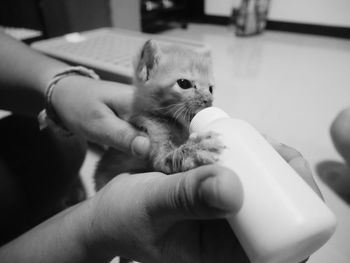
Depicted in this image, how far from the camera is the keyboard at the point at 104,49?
4.07 feet

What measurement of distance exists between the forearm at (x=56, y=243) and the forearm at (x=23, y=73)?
1.59ft

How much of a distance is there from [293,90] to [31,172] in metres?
1.51

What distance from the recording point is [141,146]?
69cm

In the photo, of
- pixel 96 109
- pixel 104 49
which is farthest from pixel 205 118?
pixel 104 49

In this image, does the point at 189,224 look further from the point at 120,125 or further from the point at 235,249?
the point at 120,125

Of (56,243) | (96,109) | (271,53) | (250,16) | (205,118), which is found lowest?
(271,53)

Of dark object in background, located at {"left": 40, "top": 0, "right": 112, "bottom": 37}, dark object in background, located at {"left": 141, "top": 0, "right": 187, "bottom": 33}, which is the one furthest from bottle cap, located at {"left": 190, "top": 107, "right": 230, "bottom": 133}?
dark object in background, located at {"left": 141, "top": 0, "right": 187, "bottom": 33}

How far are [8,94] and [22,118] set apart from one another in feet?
0.40

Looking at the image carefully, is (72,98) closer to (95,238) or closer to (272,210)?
(95,238)

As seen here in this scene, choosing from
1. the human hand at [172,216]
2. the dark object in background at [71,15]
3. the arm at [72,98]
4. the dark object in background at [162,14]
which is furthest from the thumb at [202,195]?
the dark object in background at [162,14]

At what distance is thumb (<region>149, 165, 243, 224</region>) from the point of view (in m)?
0.38

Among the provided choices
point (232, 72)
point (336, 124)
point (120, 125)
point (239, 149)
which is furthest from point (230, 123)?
point (232, 72)

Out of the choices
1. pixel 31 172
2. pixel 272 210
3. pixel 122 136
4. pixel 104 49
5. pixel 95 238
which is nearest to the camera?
pixel 272 210

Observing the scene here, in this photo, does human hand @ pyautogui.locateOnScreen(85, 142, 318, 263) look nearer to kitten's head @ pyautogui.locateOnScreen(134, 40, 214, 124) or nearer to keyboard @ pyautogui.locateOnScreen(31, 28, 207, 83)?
kitten's head @ pyautogui.locateOnScreen(134, 40, 214, 124)
